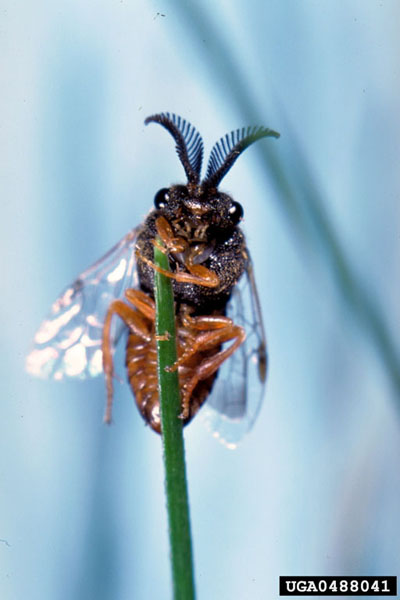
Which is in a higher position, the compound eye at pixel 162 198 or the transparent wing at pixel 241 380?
the compound eye at pixel 162 198

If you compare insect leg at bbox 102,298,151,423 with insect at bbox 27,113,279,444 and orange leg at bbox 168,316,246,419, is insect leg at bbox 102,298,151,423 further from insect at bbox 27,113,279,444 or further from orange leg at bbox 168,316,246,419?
orange leg at bbox 168,316,246,419

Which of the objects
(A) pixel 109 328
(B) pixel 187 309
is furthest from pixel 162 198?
(A) pixel 109 328

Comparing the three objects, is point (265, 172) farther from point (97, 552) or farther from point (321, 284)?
point (97, 552)

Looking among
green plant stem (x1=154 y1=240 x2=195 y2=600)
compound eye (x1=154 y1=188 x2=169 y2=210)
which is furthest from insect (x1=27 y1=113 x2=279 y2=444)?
green plant stem (x1=154 y1=240 x2=195 y2=600)

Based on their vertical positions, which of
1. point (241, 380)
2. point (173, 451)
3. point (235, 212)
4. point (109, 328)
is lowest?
point (173, 451)

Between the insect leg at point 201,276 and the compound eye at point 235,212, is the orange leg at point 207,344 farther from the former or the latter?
the compound eye at point 235,212

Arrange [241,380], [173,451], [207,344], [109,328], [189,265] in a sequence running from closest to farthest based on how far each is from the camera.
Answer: [173,451], [189,265], [207,344], [109,328], [241,380]

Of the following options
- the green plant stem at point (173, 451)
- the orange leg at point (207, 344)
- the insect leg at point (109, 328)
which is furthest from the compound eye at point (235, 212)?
the green plant stem at point (173, 451)

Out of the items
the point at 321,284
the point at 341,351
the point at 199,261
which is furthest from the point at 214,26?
the point at 341,351

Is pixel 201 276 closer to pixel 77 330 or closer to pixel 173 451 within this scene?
pixel 77 330
